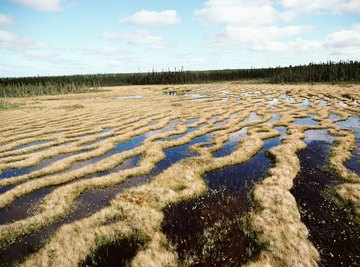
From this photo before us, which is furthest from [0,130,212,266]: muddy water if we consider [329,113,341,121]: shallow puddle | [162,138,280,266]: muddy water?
[329,113,341,121]: shallow puddle

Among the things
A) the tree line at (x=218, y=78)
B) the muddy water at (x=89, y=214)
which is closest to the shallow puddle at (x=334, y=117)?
the muddy water at (x=89, y=214)

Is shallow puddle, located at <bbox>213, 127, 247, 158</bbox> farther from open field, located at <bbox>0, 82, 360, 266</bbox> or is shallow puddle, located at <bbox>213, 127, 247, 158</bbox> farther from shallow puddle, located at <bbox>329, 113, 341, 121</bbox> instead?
shallow puddle, located at <bbox>329, 113, 341, 121</bbox>

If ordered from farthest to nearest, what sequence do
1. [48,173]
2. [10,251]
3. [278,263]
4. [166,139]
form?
1. [166,139]
2. [48,173]
3. [10,251]
4. [278,263]

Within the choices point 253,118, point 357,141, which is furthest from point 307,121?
point 357,141

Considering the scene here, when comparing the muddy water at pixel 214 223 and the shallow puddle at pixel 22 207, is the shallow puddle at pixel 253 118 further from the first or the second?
the shallow puddle at pixel 22 207

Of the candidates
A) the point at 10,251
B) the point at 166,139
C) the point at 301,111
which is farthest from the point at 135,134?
the point at 301,111

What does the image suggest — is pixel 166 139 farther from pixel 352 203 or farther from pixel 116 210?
pixel 352 203
